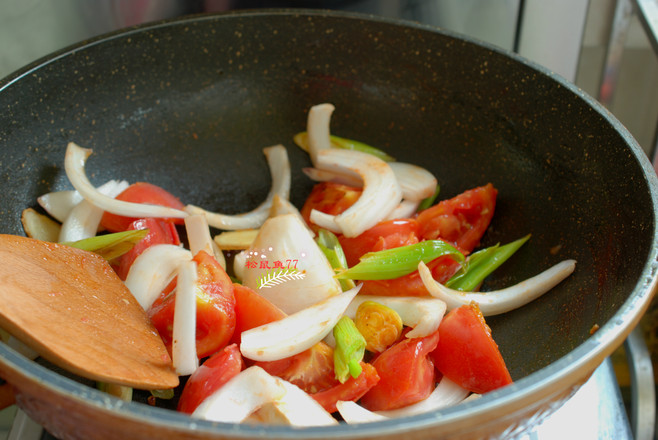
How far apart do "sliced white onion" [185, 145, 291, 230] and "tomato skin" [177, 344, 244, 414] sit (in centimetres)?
36

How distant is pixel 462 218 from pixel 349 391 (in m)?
0.42

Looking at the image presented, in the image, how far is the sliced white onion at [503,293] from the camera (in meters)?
0.94

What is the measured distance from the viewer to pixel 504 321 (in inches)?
38.7

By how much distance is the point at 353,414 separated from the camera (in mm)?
778

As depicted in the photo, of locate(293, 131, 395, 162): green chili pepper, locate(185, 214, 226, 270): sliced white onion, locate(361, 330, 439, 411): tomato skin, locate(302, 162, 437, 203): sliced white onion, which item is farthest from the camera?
locate(293, 131, 395, 162): green chili pepper

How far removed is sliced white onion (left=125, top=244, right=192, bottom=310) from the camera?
3.12 feet

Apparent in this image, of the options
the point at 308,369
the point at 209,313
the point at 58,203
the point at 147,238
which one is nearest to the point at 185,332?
the point at 209,313

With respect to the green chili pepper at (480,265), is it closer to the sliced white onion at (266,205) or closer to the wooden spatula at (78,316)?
the sliced white onion at (266,205)

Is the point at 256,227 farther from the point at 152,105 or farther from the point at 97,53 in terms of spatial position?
the point at 97,53

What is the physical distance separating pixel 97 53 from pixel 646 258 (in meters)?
0.95

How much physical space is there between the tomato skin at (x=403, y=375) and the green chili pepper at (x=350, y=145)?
47 centimetres

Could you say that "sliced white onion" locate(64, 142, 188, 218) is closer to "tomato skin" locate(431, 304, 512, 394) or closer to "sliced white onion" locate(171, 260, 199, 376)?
"sliced white onion" locate(171, 260, 199, 376)

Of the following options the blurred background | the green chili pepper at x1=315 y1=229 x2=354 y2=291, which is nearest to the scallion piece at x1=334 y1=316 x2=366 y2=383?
the green chili pepper at x1=315 y1=229 x2=354 y2=291

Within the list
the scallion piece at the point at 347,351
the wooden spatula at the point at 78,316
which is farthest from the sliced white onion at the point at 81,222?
the scallion piece at the point at 347,351
